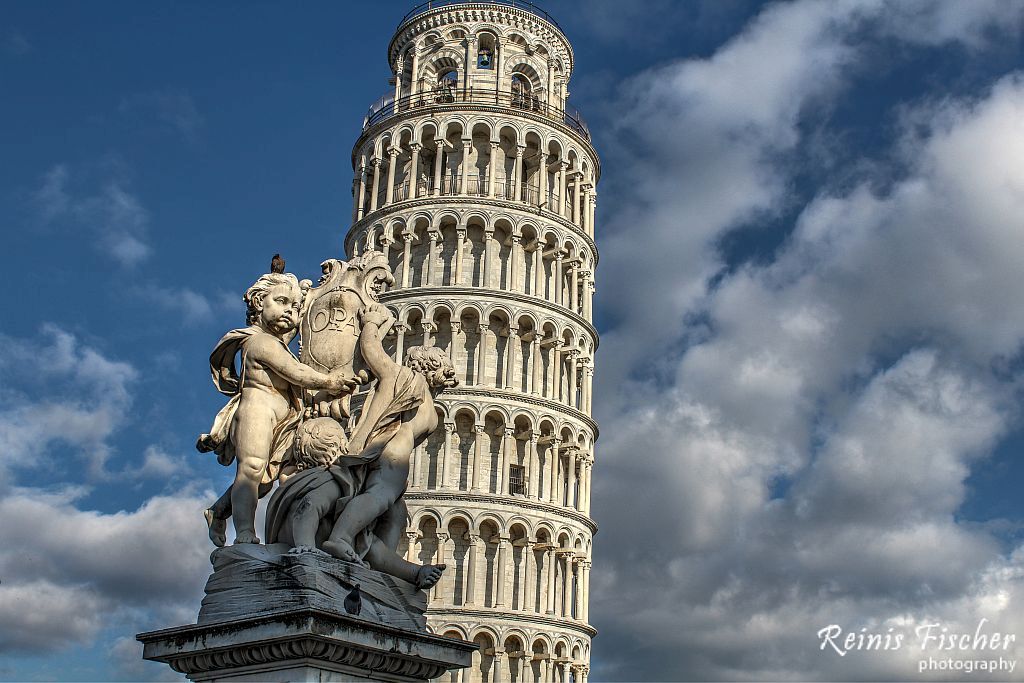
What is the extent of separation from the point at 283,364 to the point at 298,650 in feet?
6.93

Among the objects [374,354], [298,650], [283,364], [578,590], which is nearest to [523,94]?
[578,590]

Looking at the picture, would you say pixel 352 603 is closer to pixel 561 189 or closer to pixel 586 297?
pixel 586 297

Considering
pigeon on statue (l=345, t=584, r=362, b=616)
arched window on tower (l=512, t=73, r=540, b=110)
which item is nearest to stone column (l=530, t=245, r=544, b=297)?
arched window on tower (l=512, t=73, r=540, b=110)

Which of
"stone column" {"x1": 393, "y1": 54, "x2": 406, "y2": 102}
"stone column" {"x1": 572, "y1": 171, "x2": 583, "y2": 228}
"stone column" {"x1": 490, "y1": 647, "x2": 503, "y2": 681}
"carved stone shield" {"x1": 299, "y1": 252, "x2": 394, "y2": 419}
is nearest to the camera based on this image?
"carved stone shield" {"x1": 299, "y1": 252, "x2": 394, "y2": 419}

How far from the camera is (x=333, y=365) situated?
938 cm

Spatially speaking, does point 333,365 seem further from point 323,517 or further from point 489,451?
point 489,451

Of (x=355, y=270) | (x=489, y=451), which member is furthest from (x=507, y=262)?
(x=355, y=270)

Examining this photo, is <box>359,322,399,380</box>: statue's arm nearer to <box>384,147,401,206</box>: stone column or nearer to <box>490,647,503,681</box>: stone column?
<box>490,647,503,681</box>: stone column

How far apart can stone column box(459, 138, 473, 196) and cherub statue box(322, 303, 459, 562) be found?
47.4m

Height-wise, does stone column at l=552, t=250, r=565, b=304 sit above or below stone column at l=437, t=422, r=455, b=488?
above

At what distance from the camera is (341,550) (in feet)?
27.7

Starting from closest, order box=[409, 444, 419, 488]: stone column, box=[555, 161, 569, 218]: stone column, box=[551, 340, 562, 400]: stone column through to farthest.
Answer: box=[409, 444, 419, 488]: stone column → box=[551, 340, 562, 400]: stone column → box=[555, 161, 569, 218]: stone column

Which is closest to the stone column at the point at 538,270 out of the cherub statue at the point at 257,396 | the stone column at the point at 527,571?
the stone column at the point at 527,571

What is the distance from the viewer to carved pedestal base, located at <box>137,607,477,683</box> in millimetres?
7766
